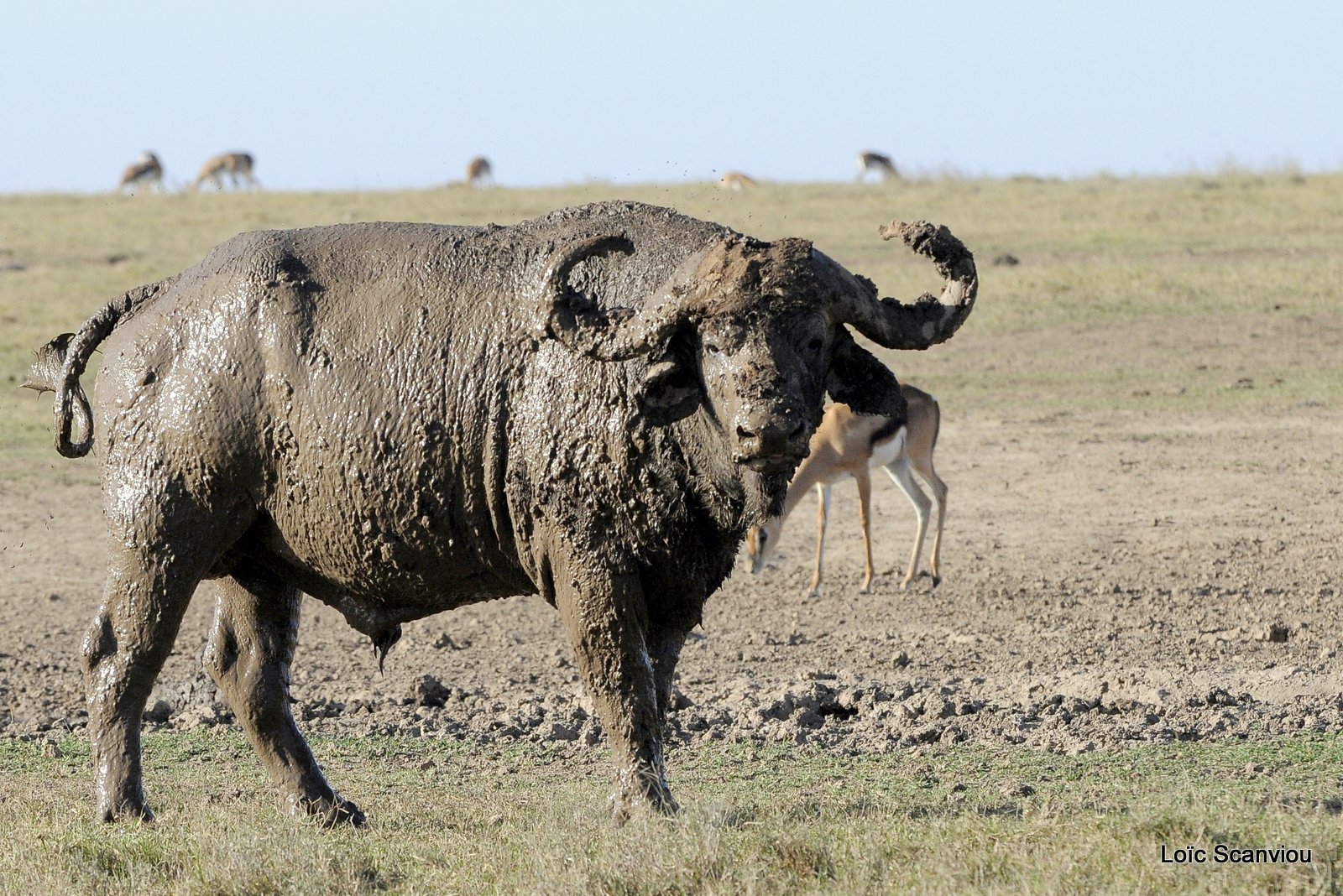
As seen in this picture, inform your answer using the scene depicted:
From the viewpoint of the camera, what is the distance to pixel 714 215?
26578 mm

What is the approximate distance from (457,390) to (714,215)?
2080 centimetres

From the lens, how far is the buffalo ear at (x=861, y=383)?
590 centimetres

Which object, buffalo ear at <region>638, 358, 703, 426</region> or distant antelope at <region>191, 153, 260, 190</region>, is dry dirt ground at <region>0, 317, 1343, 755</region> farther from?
distant antelope at <region>191, 153, 260, 190</region>

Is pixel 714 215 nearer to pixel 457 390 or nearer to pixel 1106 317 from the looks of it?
pixel 1106 317

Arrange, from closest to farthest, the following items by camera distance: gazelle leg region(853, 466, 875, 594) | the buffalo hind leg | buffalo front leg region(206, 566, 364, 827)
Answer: the buffalo hind leg → buffalo front leg region(206, 566, 364, 827) → gazelle leg region(853, 466, 875, 594)

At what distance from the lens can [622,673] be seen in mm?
5898

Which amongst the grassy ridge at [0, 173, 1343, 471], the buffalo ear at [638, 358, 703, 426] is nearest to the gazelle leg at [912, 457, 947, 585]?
the grassy ridge at [0, 173, 1343, 471]

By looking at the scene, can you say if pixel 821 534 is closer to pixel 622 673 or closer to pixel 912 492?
pixel 912 492

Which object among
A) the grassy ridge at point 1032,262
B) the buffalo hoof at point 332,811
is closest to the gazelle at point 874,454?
the grassy ridge at point 1032,262

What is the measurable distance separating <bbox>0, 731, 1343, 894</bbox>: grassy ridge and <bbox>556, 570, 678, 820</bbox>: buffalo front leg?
0.17 m

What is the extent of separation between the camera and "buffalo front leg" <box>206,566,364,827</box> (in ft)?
21.7

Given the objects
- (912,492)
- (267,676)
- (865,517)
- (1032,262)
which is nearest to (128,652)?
(267,676)

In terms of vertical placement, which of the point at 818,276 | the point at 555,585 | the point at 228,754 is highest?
the point at 818,276

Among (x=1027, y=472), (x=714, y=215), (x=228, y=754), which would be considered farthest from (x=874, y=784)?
(x=714, y=215)
